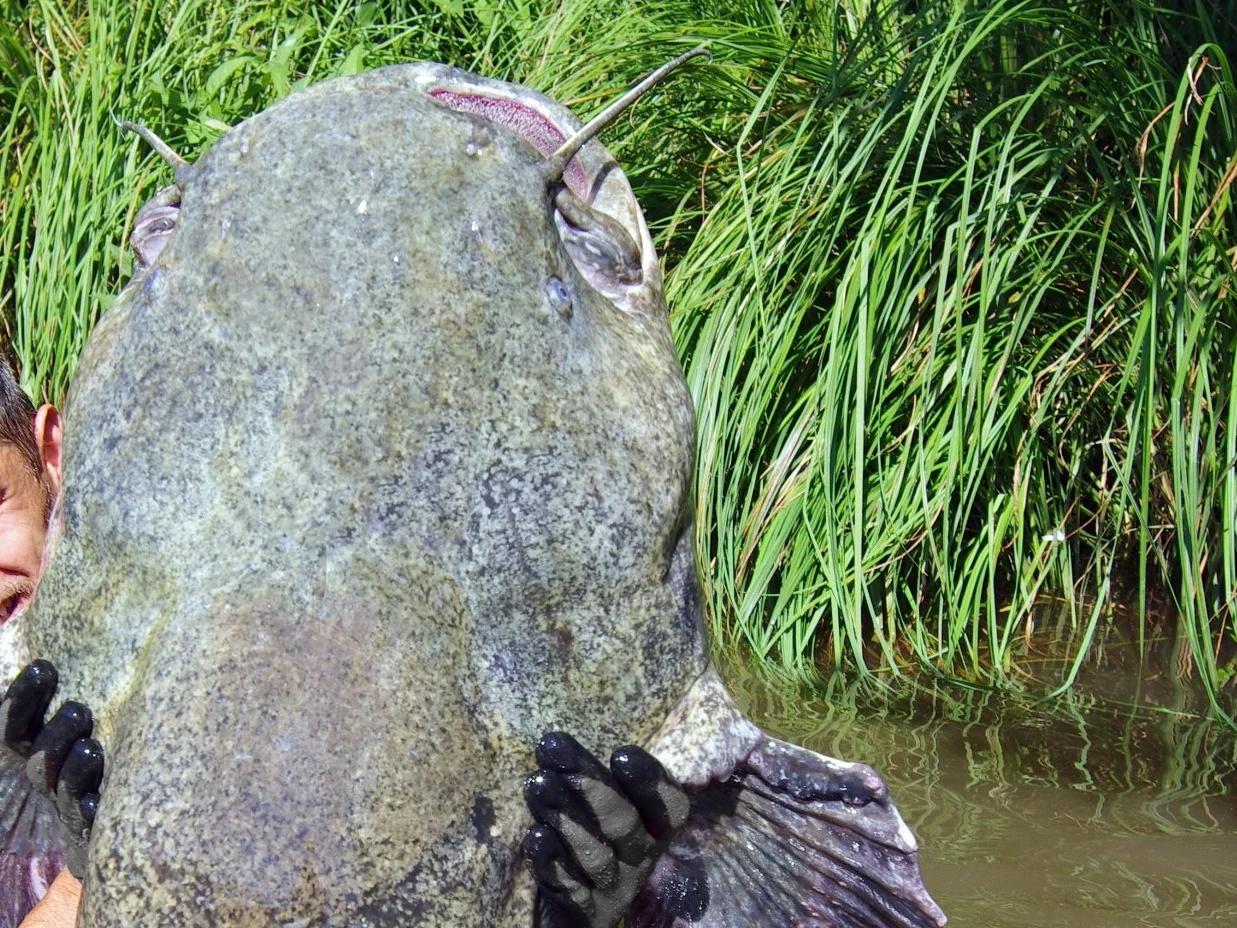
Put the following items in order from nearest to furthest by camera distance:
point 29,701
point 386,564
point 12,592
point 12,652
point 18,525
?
1. point 386,564
2. point 29,701
3. point 12,652
4. point 12,592
5. point 18,525

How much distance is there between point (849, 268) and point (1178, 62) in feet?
3.94

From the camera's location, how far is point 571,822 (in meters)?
1.62

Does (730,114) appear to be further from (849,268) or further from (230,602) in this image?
Result: (230,602)

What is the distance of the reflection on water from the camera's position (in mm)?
2844

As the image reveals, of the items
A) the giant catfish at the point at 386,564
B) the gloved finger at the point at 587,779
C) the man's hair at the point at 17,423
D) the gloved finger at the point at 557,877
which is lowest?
the man's hair at the point at 17,423

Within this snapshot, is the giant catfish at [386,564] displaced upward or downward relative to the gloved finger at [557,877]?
upward

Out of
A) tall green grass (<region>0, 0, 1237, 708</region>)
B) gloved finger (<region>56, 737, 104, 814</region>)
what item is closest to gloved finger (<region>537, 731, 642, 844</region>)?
gloved finger (<region>56, 737, 104, 814</region>)

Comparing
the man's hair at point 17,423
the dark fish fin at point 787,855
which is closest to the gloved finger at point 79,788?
the dark fish fin at point 787,855

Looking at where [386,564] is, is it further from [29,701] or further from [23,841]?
[23,841]

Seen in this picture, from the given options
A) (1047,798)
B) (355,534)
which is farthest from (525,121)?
(1047,798)

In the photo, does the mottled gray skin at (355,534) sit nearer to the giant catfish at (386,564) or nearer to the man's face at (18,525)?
the giant catfish at (386,564)

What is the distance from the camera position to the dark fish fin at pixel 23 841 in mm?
1905

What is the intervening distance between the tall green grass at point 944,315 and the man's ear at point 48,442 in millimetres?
1692

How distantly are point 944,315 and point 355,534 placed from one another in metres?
2.62
